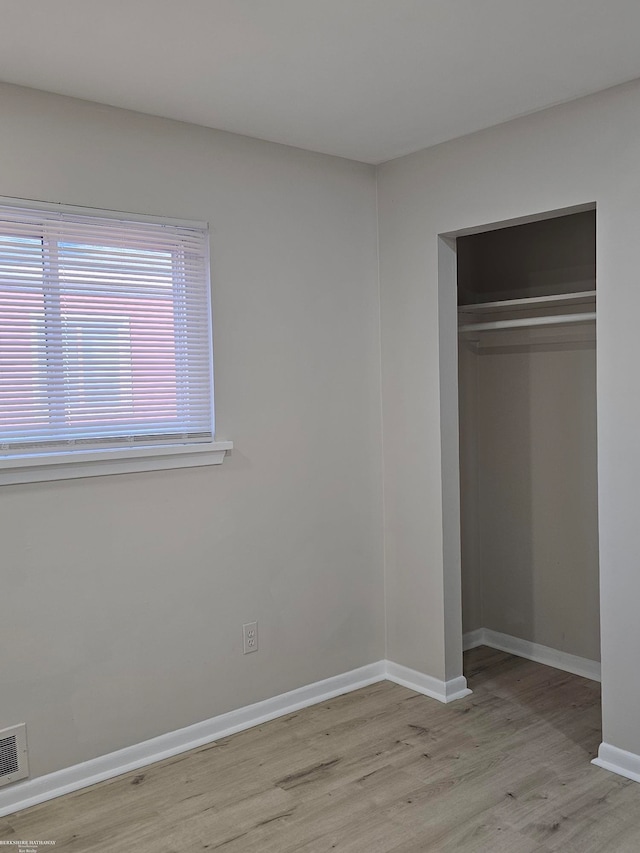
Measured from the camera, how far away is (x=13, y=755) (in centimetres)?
269

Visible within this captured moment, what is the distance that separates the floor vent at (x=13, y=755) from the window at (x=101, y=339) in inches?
34.6

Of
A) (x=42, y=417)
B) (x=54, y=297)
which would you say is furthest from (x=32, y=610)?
(x=54, y=297)

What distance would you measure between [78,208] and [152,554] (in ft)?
4.33

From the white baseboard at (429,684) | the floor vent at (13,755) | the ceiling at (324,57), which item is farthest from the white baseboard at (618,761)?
the ceiling at (324,57)

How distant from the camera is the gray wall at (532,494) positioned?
12.4ft

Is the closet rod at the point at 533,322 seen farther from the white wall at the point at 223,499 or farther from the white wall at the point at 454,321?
the white wall at the point at 223,499

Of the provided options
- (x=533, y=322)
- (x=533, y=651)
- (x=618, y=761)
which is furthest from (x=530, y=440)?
(x=618, y=761)

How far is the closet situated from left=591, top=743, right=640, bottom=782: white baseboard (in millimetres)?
836

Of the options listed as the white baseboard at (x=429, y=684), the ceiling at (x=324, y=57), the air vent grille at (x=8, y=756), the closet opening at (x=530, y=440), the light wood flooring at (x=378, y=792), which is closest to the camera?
the ceiling at (x=324, y=57)

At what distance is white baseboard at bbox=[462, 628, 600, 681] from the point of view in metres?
3.78

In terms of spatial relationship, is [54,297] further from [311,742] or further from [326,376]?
[311,742]

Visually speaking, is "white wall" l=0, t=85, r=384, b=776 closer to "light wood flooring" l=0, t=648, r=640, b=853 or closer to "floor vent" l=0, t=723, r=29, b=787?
"floor vent" l=0, t=723, r=29, b=787

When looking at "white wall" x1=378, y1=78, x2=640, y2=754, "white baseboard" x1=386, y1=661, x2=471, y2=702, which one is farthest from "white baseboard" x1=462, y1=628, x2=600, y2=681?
"white wall" x1=378, y1=78, x2=640, y2=754

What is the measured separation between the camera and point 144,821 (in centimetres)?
262
